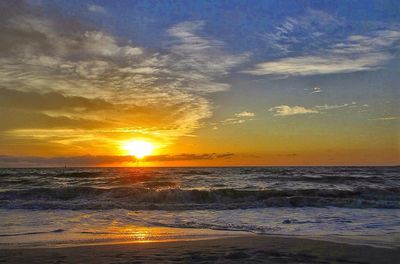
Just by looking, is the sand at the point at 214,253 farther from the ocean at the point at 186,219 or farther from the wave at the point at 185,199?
the wave at the point at 185,199

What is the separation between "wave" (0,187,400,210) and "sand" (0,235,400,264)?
8.87 meters

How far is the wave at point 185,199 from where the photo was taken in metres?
18.1

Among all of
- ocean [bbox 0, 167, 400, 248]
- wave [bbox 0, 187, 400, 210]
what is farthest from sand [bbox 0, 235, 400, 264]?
wave [bbox 0, 187, 400, 210]

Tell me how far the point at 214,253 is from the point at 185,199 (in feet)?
45.0

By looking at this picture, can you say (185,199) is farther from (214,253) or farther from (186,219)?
(214,253)

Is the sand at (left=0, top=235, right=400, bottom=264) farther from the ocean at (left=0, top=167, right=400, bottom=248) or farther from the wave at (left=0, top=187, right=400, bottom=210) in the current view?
→ the wave at (left=0, top=187, right=400, bottom=210)

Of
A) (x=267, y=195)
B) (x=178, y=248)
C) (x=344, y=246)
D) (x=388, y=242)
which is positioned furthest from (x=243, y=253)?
(x=267, y=195)

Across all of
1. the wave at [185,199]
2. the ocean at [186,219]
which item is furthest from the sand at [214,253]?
the wave at [185,199]

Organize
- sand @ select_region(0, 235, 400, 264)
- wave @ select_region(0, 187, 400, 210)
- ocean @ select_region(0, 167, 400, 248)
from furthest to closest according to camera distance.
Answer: wave @ select_region(0, 187, 400, 210) → ocean @ select_region(0, 167, 400, 248) → sand @ select_region(0, 235, 400, 264)

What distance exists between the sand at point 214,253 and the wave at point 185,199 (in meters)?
8.87

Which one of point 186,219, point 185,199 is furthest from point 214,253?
point 185,199

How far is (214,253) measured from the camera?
24.7ft

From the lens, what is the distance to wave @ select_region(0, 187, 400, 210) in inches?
714

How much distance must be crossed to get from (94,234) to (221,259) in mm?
4388
